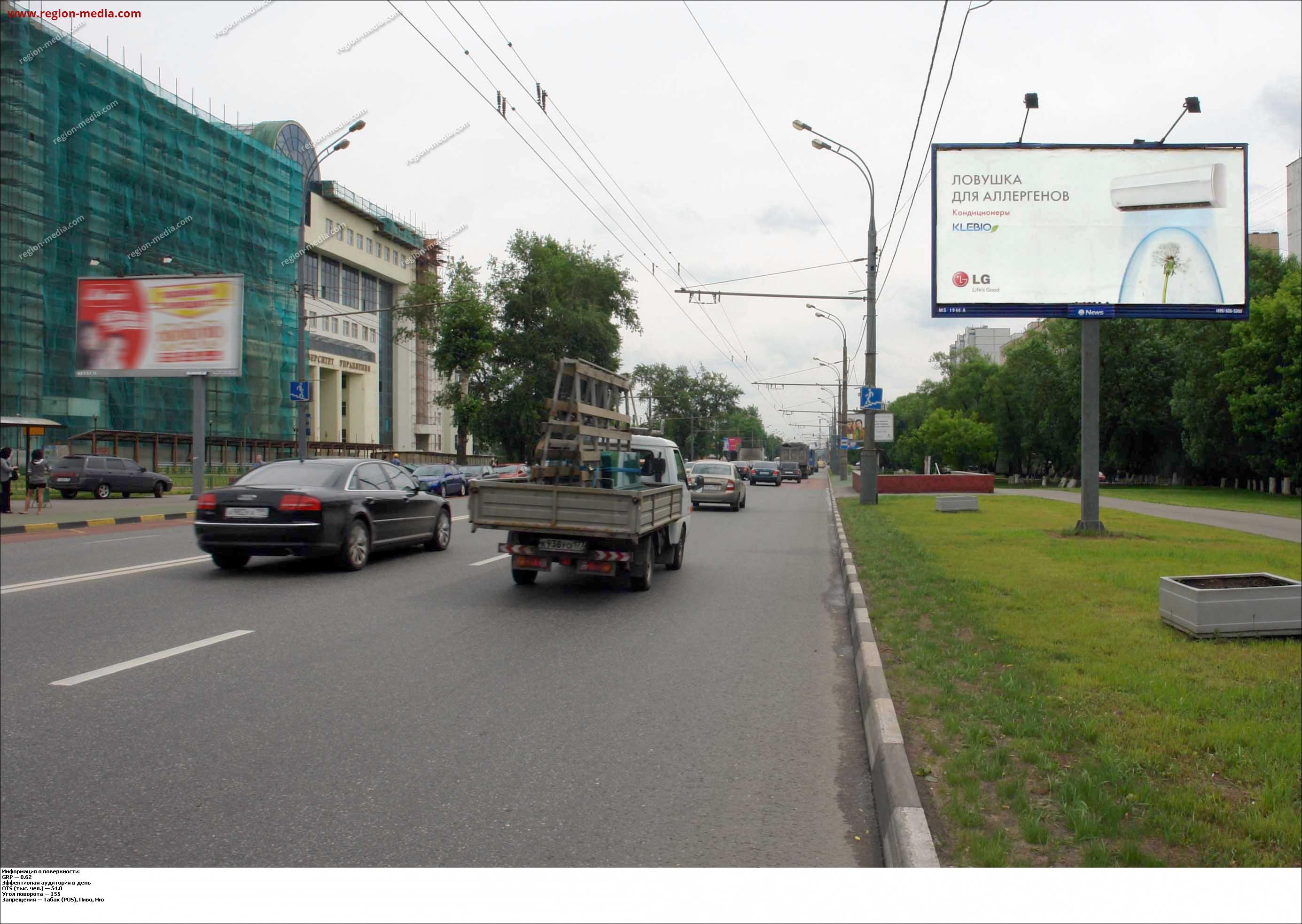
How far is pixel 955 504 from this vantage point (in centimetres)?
2322

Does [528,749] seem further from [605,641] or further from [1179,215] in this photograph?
[1179,215]

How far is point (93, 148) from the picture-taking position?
41.0 meters

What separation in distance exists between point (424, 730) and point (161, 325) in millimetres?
28547

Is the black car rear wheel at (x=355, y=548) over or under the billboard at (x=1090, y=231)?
under

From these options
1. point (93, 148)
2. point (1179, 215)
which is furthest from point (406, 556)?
point (93, 148)

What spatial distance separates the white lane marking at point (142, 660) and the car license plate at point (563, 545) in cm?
323

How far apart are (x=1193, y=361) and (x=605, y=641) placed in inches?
1772

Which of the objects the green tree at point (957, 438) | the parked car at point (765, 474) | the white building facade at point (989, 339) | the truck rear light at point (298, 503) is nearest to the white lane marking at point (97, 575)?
the truck rear light at point (298, 503)

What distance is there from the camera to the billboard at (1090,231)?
54.7ft

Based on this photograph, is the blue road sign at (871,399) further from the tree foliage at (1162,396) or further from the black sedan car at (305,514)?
the black sedan car at (305,514)

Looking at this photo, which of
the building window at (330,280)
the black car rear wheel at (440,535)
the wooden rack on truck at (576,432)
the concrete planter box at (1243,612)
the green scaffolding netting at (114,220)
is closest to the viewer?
the concrete planter box at (1243,612)

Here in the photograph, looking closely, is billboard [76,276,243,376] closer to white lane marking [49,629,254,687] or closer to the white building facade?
white lane marking [49,629,254,687]

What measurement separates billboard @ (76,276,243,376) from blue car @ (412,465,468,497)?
8504 millimetres

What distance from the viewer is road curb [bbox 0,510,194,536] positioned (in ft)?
62.5
